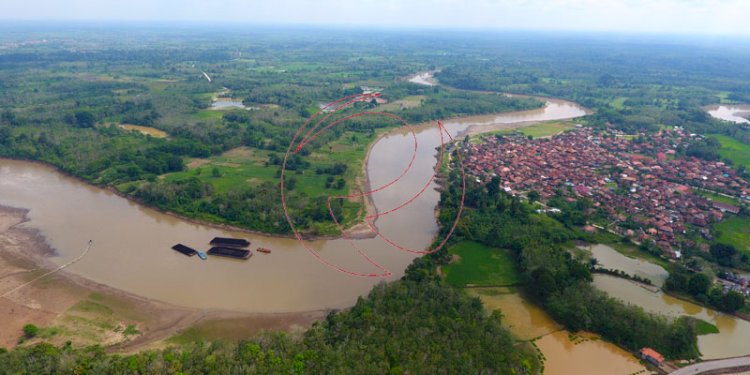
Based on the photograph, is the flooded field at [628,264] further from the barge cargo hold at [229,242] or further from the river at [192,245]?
the barge cargo hold at [229,242]

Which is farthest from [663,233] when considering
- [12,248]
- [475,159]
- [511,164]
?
[12,248]

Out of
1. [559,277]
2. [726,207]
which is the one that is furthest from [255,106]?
[726,207]

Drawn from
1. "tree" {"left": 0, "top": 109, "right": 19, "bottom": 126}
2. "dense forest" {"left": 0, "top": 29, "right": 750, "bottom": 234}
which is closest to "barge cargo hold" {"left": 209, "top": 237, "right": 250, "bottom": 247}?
"dense forest" {"left": 0, "top": 29, "right": 750, "bottom": 234}

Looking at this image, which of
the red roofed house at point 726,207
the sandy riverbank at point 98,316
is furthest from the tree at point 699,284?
the sandy riverbank at point 98,316

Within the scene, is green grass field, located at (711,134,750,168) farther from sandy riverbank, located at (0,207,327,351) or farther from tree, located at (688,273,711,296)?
sandy riverbank, located at (0,207,327,351)

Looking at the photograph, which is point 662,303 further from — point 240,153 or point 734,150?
point 734,150

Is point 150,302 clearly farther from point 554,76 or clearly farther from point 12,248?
point 554,76
